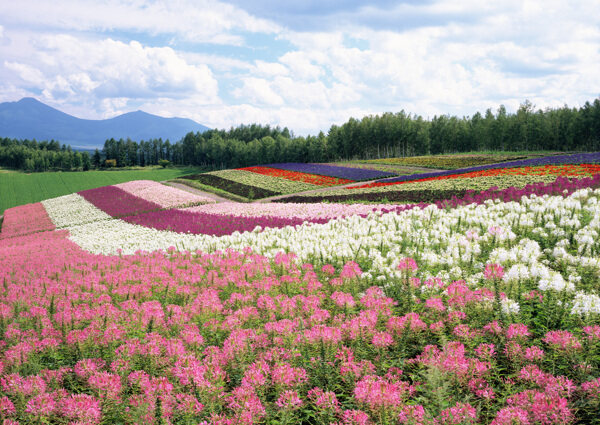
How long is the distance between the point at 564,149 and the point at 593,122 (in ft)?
24.7

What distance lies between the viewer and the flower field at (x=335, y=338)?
348 cm

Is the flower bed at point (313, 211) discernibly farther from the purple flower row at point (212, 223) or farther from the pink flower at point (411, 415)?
the pink flower at point (411, 415)

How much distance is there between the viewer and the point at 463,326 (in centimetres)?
443

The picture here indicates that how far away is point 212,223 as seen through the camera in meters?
22.6

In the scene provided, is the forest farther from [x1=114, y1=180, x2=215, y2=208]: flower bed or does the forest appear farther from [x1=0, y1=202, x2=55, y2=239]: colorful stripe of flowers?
[x1=0, y1=202, x2=55, y2=239]: colorful stripe of flowers

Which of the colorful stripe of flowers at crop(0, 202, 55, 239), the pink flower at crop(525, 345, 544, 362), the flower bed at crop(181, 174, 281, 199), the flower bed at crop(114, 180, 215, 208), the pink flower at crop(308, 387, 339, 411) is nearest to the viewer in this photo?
the pink flower at crop(308, 387, 339, 411)

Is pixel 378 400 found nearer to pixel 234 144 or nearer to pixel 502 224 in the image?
pixel 502 224

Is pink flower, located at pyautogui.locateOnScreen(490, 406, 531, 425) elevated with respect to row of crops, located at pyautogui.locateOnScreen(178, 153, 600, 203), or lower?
lower

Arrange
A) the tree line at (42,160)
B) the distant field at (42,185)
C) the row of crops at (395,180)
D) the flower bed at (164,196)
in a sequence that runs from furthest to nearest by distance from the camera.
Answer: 1. the tree line at (42,160)
2. the distant field at (42,185)
3. the flower bed at (164,196)
4. the row of crops at (395,180)

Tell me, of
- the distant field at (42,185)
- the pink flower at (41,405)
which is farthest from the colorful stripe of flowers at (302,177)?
the pink flower at (41,405)

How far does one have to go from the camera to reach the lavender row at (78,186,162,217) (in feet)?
121

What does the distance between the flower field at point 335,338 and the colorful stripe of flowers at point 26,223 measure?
2986 centimetres

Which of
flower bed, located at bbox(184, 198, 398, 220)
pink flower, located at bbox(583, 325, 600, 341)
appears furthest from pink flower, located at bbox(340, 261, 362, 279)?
flower bed, located at bbox(184, 198, 398, 220)

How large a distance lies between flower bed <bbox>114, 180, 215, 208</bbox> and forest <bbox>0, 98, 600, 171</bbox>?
5405 centimetres
